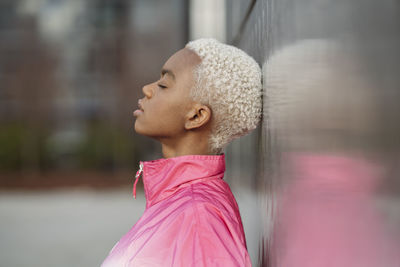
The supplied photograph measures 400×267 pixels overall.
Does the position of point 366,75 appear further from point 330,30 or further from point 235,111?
point 235,111

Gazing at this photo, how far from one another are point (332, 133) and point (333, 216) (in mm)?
143

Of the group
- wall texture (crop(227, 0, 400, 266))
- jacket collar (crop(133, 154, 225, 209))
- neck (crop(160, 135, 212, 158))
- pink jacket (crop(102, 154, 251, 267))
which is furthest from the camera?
neck (crop(160, 135, 212, 158))

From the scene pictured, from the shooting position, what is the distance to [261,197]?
5.46 ft

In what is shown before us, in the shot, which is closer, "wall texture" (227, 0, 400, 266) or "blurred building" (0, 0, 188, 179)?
"wall texture" (227, 0, 400, 266)

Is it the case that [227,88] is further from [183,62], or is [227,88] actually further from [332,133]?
[332,133]

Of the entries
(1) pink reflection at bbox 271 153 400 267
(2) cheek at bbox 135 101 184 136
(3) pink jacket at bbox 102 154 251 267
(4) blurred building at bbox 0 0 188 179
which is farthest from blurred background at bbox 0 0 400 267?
(4) blurred building at bbox 0 0 188 179

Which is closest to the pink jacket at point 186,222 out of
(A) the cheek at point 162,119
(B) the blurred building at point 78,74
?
(A) the cheek at point 162,119

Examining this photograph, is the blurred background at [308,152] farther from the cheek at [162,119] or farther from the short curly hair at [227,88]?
the cheek at [162,119]

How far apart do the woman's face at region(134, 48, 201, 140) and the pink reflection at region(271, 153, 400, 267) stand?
46 centimetres

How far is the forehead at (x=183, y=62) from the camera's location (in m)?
1.60

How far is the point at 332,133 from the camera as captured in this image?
2.89 ft

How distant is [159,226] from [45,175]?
1015cm

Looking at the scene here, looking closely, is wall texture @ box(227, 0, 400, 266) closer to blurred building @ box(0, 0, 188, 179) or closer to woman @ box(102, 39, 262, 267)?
woman @ box(102, 39, 262, 267)

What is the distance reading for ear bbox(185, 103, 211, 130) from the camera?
1.57 metres
